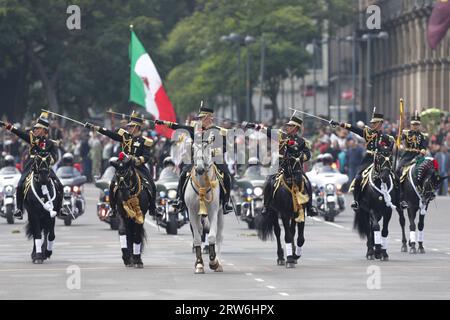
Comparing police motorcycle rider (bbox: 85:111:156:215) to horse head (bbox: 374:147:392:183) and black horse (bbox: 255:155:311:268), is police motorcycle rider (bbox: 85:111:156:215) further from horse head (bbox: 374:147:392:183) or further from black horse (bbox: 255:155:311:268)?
horse head (bbox: 374:147:392:183)

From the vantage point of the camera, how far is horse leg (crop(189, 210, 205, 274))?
77.1 feet

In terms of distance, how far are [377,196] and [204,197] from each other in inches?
147

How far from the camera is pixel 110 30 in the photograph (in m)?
82.2

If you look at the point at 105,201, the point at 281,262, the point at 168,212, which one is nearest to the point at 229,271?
the point at 281,262

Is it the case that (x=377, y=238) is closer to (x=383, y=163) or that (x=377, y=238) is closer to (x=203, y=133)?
(x=383, y=163)

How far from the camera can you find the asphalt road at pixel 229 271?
67.9 feet

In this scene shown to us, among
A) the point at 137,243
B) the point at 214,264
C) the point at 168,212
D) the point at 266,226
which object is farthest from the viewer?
the point at 168,212

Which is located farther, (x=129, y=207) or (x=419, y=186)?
(x=419, y=186)

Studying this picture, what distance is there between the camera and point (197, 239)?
939 inches

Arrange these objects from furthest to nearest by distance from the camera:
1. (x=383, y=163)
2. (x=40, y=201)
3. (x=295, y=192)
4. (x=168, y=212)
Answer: (x=168, y=212) < (x=383, y=163) < (x=40, y=201) < (x=295, y=192)

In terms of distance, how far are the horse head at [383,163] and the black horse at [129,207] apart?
360 cm

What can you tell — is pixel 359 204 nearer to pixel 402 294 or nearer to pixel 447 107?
pixel 402 294

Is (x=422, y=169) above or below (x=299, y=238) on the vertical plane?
above

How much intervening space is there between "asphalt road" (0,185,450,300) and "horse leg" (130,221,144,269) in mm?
169
